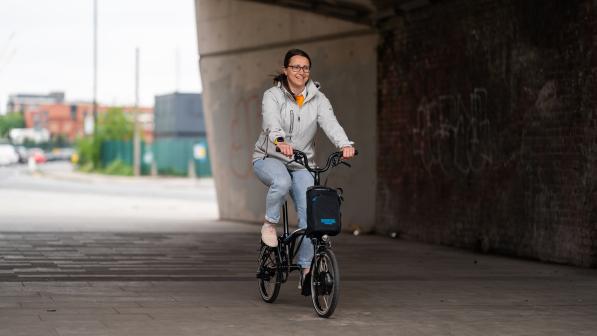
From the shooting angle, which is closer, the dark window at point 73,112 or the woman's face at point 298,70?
the woman's face at point 298,70

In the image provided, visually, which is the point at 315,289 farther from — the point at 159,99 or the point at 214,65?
the point at 159,99

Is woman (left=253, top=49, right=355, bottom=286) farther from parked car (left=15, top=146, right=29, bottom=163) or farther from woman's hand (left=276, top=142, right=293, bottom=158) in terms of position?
parked car (left=15, top=146, right=29, bottom=163)

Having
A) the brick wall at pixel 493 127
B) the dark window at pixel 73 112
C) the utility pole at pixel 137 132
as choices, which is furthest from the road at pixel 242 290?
the dark window at pixel 73 112

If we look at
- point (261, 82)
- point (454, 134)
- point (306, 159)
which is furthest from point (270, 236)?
point (261, 82)

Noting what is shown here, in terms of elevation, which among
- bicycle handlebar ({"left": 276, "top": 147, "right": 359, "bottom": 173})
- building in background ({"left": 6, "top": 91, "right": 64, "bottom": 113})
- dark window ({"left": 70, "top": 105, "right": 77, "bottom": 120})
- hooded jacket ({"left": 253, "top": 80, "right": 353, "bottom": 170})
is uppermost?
building in background ({"left": 6, "top": 91, "right": 64, "bottom": 113})

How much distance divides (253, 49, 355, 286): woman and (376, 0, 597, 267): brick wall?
419 cm

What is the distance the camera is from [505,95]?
13289 millimetres

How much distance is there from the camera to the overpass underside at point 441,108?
12086 mm

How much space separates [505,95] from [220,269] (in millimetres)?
4055

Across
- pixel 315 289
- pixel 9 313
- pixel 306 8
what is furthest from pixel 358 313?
pixel 306 8

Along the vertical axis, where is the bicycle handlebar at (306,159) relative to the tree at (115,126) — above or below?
below

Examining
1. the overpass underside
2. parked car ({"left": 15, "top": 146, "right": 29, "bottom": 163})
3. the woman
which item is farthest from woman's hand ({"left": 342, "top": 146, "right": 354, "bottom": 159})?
parked car ({"left": 15, "top": 146, "right": 29, "bottom": 163})

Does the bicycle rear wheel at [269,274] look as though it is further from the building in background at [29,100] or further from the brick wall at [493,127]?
the building in background at [29,100]

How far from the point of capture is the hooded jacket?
8320 millimetres
